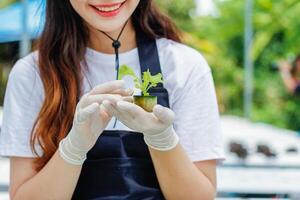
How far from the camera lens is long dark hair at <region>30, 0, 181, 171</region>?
1.43 meters

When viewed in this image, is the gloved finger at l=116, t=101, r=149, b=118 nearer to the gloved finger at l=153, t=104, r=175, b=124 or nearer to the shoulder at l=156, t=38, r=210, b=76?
the gloved finger at l=153, t=104, r=175, b=124

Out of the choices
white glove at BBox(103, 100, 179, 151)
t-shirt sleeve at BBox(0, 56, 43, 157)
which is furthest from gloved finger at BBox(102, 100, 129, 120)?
t-shirt sleeve at BBox(0, 56, 43, 157)

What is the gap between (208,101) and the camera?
4.81 feet

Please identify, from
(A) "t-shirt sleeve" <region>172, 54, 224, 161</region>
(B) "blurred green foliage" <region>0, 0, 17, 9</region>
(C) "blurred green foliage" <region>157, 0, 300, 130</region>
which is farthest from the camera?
(B) "blurred green foliage" <region>0, 0, 17, 9</region>

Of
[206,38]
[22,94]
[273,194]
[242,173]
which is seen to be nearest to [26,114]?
[22,94]

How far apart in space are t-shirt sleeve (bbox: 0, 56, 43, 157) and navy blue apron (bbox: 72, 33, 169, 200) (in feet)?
0.49

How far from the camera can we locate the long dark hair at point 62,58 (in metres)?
1.43

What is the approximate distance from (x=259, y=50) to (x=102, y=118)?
11259 mm

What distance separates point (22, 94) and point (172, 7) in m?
13.4

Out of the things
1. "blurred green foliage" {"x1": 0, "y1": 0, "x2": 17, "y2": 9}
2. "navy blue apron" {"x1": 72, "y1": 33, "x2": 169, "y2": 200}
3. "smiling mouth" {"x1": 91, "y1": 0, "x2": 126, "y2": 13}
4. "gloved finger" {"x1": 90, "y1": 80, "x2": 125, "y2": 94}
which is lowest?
"navy blue apron" {"x1": 72, "y1": 33, "x2": 169, "y2": 200}


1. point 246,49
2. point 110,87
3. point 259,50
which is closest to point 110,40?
point 110,87

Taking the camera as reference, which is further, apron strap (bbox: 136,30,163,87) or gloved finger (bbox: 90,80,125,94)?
apron strap (bbox: 136,30,163,87)

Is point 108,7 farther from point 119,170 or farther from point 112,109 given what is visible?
point 119,170

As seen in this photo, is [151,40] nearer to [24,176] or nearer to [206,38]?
[24,176]
